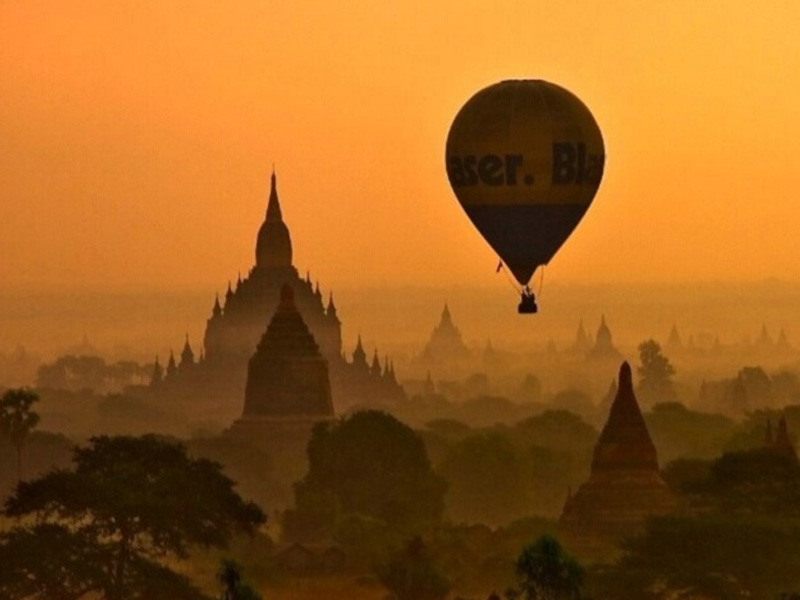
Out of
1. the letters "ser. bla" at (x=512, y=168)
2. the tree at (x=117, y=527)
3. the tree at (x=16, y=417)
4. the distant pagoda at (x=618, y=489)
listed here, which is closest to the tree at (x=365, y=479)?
the tree at (x=16, y=417)

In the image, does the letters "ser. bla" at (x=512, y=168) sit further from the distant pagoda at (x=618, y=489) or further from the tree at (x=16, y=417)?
the tree at (x=16, y=417)

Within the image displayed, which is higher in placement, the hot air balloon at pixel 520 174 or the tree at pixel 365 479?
the hot air balloon at pixel 520 174

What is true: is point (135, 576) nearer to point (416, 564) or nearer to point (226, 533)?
point (226, 533)

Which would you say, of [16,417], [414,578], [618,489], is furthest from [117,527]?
[16,417]

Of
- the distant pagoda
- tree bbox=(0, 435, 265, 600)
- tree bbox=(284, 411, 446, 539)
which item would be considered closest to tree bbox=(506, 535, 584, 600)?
tree bbox=(0, 435, 265, 600)

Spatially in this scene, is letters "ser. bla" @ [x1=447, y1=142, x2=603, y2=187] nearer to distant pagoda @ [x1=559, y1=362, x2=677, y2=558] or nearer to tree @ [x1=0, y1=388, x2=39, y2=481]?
distant pagoda @ [x1=559, y1=362, x2=677, y2=558]

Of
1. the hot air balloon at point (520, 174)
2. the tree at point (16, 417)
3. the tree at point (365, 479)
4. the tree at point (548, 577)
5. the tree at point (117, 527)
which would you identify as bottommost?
the tree at point (548, 577)
